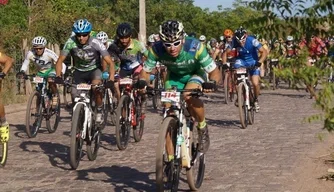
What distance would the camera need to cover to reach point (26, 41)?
2355 cm

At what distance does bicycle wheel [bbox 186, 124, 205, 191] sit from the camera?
321 inches

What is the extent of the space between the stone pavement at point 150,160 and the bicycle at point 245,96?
251 mm

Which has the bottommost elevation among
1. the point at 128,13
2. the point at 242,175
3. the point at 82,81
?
the point at 242,175

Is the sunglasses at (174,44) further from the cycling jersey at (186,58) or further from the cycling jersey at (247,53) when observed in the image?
the cycling jersey at (247,53)

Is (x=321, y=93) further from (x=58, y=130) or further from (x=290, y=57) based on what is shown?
(x=58, y=130)

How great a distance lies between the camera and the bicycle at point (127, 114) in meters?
11.8

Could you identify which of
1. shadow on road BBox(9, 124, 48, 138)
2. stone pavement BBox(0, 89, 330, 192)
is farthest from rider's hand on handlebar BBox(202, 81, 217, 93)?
shadow on road BBox(9, 124, 48, 138)

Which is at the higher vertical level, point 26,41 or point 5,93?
point 26,41

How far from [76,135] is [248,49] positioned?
6.76 m

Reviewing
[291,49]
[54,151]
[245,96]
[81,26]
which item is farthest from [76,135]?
[245,96]

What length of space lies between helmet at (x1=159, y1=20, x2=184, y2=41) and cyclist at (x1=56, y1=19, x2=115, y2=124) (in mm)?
2658

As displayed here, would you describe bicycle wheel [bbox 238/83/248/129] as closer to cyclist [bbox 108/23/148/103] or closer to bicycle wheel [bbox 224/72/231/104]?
cyclist [bbox 108/23/148/103]

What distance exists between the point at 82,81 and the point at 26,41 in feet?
40.7

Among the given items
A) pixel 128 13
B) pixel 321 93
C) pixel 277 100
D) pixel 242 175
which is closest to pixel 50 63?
pixel 242 175
